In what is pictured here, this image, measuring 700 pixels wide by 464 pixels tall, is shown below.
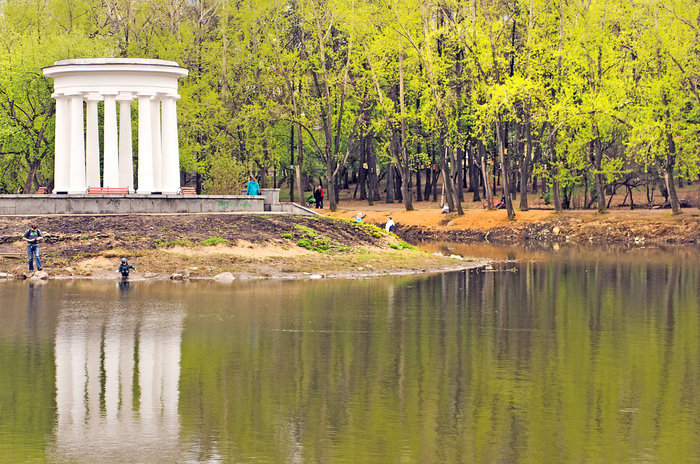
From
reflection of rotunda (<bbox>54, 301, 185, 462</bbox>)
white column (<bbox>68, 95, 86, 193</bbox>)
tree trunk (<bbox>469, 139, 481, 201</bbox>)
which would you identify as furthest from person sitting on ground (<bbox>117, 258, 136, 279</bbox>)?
tree trunk (<bbox>469, 139, 481, 201</bbox>)

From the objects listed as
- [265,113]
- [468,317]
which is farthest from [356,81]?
[468,317]

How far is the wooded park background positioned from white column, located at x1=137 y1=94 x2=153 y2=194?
7.37 metres

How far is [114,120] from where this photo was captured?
40500 mm

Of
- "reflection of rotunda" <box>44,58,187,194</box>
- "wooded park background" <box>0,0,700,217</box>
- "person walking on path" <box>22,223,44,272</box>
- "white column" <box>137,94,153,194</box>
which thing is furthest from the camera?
"wooded park background" <box>0,0,700,217</box>

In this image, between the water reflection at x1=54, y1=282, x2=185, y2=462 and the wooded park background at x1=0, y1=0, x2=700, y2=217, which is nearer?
the water reflection at x1=54, y1=282, x2=185, y2=462

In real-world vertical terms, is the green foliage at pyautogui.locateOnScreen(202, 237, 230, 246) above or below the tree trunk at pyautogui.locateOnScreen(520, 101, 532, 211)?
below

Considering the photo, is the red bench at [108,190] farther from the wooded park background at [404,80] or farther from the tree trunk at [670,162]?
the tree trunk at [670,162]

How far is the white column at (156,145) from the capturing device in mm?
41125

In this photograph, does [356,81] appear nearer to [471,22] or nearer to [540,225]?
[471,22]

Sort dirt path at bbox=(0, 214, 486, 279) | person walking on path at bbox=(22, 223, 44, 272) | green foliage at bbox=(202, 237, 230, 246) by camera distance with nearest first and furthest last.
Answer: person walking on path at bbox=(22, 223, 44, 272)
dirt path at bbox=(0, 214, 486, 279)
green foliage at bbox=(202, 237, 230, 246)

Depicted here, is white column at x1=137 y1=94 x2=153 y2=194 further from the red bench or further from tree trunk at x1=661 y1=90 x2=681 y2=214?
tree trunk at x1=661 y1=90 x2=681 y2=214

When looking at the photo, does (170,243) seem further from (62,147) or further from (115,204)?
(62,147)

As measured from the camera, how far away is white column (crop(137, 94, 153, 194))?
40.4 meters

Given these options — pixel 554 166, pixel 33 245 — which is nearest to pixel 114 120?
pixel 33 245
